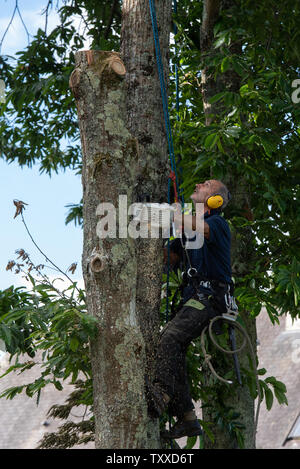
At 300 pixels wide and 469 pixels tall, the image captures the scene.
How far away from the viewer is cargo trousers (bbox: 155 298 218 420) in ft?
14.0

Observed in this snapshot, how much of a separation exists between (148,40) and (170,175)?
0.96m

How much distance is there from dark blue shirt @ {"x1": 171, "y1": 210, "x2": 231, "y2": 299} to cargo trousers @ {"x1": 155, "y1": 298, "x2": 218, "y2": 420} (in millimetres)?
186

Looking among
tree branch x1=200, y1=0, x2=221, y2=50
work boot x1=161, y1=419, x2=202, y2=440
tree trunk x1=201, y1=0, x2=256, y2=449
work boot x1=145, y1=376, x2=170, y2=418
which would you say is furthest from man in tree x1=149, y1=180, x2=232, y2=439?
tree branch x1=200, y1=0, x2=221, y2=50

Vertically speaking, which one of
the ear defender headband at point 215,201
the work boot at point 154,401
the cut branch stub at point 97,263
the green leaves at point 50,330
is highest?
the ear defender headband at point 215,201

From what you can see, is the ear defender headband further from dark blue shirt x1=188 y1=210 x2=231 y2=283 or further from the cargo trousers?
the cargo trousers

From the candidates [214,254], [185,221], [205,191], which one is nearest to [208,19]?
[205,191]

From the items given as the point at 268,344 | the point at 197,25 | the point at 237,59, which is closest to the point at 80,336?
the point at 237,59

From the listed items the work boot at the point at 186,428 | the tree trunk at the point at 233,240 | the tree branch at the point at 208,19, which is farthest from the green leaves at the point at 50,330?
the tree branch at the point at 208,19

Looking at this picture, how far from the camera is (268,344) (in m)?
19.8

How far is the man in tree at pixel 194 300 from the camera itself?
14.3ft

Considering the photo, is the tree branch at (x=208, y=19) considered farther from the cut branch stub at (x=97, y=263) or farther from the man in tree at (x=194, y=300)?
the cut branch stub at (x=97, y=263)

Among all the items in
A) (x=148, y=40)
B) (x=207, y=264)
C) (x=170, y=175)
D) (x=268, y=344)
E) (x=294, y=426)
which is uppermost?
(x=148, y=40)

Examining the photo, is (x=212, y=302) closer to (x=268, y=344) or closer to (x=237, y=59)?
(x=237, y=59)

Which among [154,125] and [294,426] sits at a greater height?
[154,125]
